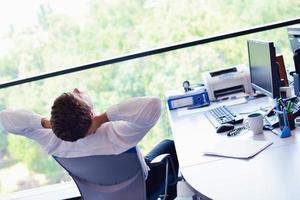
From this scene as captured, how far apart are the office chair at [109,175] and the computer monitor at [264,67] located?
2.49 feet

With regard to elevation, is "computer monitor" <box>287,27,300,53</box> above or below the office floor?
above

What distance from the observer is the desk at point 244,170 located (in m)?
1.46

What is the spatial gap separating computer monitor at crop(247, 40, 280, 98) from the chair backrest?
0.93 meters

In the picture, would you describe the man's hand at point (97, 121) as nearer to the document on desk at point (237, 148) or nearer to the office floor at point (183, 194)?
the document on desk at point (237, 148)

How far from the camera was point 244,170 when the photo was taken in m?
1.66

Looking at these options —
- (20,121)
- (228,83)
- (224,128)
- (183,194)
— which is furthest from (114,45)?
(20,121)

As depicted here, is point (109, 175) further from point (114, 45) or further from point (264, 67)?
point (114, 45)

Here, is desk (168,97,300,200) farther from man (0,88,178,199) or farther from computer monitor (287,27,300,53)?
computer monitor (287,27,300,53)

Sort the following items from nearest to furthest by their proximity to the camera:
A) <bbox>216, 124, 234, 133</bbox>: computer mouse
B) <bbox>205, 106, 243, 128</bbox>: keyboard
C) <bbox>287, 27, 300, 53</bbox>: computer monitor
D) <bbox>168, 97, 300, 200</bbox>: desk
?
<bbox>168, 97, 300, 200</bbox>: desk → <bbox>216, 124, 234, 133</bbox>: computer mouse → <bbox>205, 106, 243, 128</bbox>: keyboard → <bbox>287, 27, 300, 53</bbox>: computer monitor

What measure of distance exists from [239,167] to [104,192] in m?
0.72

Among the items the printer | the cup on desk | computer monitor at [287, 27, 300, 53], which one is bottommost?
the cup on desk

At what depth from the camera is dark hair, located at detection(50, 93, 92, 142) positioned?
5.96 ft

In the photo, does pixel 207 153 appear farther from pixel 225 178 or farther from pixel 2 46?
pixel 2 46

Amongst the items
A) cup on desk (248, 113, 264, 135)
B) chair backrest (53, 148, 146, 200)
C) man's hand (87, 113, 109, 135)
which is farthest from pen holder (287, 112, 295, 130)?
man's hand (87, 113, 109, 135)
